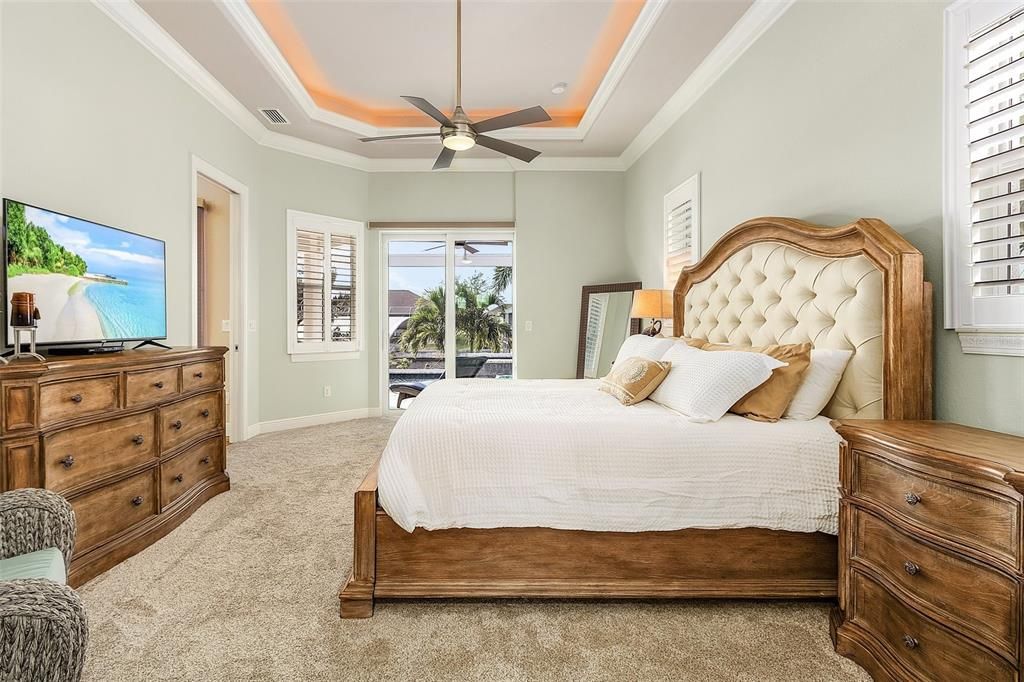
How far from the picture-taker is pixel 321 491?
10.2 feet

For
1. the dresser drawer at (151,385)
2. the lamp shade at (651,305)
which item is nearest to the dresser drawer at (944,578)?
the lamp shade at (651,305)

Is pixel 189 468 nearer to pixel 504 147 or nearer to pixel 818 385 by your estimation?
pixel 504 147

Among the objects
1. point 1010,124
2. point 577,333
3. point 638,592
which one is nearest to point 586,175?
point 577,333

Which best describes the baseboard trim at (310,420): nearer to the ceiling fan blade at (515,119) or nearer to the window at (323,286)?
the window at (323,286)

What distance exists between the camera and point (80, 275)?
2.33 meters

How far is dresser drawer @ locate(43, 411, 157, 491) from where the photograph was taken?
190 cm

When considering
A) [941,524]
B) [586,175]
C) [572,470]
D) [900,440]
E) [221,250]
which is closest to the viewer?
[941,524]

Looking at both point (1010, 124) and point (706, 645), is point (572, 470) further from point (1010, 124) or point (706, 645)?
point (1010, 124)

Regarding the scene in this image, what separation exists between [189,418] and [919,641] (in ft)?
10.7

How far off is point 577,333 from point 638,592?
12.2 ft

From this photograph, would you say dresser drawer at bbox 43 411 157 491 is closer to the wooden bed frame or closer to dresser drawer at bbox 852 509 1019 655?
the wooden bed frame

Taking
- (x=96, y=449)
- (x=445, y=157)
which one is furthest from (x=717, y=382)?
(x=96, y=449)

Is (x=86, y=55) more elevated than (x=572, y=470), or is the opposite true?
(x=86, y=55)

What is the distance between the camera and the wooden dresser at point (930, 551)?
1136mm
